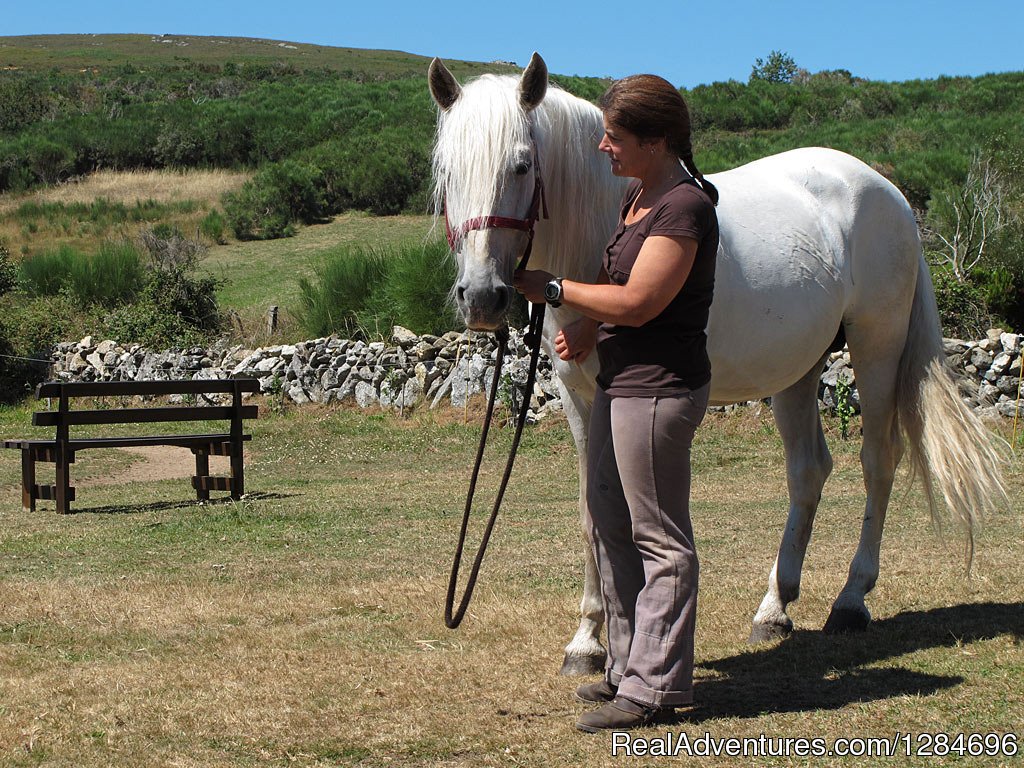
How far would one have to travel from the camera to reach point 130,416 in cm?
968

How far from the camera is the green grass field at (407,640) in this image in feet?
10.6

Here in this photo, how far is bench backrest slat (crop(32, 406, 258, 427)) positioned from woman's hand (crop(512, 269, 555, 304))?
6.75 meters

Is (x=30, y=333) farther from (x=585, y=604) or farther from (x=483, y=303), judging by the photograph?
(x=483, y=303)

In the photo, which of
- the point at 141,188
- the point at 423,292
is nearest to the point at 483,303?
the point at 423,292

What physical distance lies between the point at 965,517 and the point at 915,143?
26.3m

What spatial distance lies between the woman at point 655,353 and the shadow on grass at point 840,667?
1.03 feet

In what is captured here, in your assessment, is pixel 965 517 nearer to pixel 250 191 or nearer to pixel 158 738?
pixel 158 738

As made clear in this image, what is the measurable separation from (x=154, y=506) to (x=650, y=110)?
755 centimetres

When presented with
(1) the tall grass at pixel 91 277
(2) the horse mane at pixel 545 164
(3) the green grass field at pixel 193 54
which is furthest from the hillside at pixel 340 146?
(3) the green grass field at pixel 193 54

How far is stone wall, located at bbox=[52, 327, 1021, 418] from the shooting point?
12.2m

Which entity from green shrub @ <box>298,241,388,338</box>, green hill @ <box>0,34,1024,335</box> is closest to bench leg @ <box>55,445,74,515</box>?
green shrub @ <box>298,241,388,338</box>

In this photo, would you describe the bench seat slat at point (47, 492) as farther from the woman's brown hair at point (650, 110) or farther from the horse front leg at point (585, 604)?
the woman's brown hair at point (650, 110)

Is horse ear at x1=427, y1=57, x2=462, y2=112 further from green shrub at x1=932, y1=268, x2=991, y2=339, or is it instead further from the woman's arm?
green shrub at x1=932, y1=268, x2=991, y2=339

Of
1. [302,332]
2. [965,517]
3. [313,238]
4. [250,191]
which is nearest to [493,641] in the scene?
[965,517]
